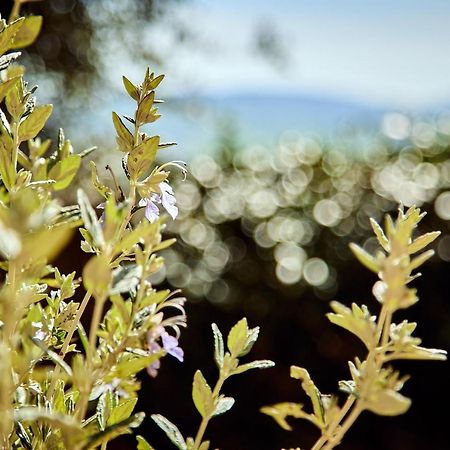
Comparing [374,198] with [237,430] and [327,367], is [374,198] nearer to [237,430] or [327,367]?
[327,367]

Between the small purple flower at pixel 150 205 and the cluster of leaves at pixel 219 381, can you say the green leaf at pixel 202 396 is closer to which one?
the cluster of leaves at pixel 219 381

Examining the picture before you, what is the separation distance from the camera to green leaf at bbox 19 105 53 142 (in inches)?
24.5

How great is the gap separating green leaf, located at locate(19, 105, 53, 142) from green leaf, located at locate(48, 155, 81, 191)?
0.04 metres

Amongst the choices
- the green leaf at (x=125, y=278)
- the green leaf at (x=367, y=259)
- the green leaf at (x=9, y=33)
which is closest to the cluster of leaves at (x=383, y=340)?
the green leaf at (x=367, y=259)

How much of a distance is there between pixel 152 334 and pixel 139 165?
16cm

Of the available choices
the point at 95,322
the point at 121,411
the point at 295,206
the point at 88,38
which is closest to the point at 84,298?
the point at 121,411

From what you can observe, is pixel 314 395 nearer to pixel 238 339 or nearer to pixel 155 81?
pixel 238 339

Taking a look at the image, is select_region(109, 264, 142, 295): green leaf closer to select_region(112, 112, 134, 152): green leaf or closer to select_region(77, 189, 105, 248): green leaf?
select_region(77, 189, 105, 248): green leaf

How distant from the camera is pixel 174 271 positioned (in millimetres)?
2922

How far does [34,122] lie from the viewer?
63 centimetres

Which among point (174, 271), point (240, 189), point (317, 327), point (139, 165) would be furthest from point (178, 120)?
point (139, 165)

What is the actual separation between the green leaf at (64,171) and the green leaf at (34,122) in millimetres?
36

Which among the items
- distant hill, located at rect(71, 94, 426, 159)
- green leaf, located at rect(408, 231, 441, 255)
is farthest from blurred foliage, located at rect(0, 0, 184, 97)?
green leaf, located at rect(408, 231, 441, 255)

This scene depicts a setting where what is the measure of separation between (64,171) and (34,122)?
0.05m
